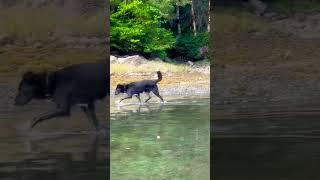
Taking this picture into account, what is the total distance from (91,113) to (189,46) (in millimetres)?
16732

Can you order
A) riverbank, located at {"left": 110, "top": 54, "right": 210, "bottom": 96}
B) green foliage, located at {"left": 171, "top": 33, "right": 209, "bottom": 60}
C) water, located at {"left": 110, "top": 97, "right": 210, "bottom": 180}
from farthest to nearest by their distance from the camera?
green foliage, located at {"left": 171, "top": 33, "right": 209, "bottom": 60} → riverbank, located at {"left": 110, "top": 54, "right": 210, "bottom": 96} → water, located at {"left": 110, "top": 97, "right": 210, "bottom": 180}

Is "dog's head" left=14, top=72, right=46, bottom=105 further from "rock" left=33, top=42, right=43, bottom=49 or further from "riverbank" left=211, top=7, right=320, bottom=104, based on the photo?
"riverbank" left=211, top=7, right=320, bottom=104

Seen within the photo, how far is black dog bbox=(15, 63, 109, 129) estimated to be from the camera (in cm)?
702

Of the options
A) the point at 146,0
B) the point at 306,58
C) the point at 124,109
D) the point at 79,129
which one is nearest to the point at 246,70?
the point at 306,58

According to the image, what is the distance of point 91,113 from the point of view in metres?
7.35

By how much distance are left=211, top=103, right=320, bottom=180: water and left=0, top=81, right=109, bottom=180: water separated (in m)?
1.22

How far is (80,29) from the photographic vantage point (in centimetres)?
712

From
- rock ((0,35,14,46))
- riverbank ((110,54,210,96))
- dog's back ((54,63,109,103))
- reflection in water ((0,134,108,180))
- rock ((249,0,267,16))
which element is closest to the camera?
reflection in water ((0,134,108,180))

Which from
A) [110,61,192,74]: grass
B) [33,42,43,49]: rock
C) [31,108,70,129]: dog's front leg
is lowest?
[31,108,70,129]: dog's front leg

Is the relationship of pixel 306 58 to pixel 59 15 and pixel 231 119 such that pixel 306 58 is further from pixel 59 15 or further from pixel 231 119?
pixel 59 15

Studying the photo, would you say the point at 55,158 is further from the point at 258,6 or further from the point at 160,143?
the point at 258,6

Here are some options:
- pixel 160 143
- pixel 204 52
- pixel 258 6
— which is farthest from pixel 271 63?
pixel 204 52

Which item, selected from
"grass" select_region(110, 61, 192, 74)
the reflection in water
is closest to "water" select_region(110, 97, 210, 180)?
the reflection in water

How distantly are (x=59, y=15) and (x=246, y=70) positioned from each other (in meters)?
4.29
